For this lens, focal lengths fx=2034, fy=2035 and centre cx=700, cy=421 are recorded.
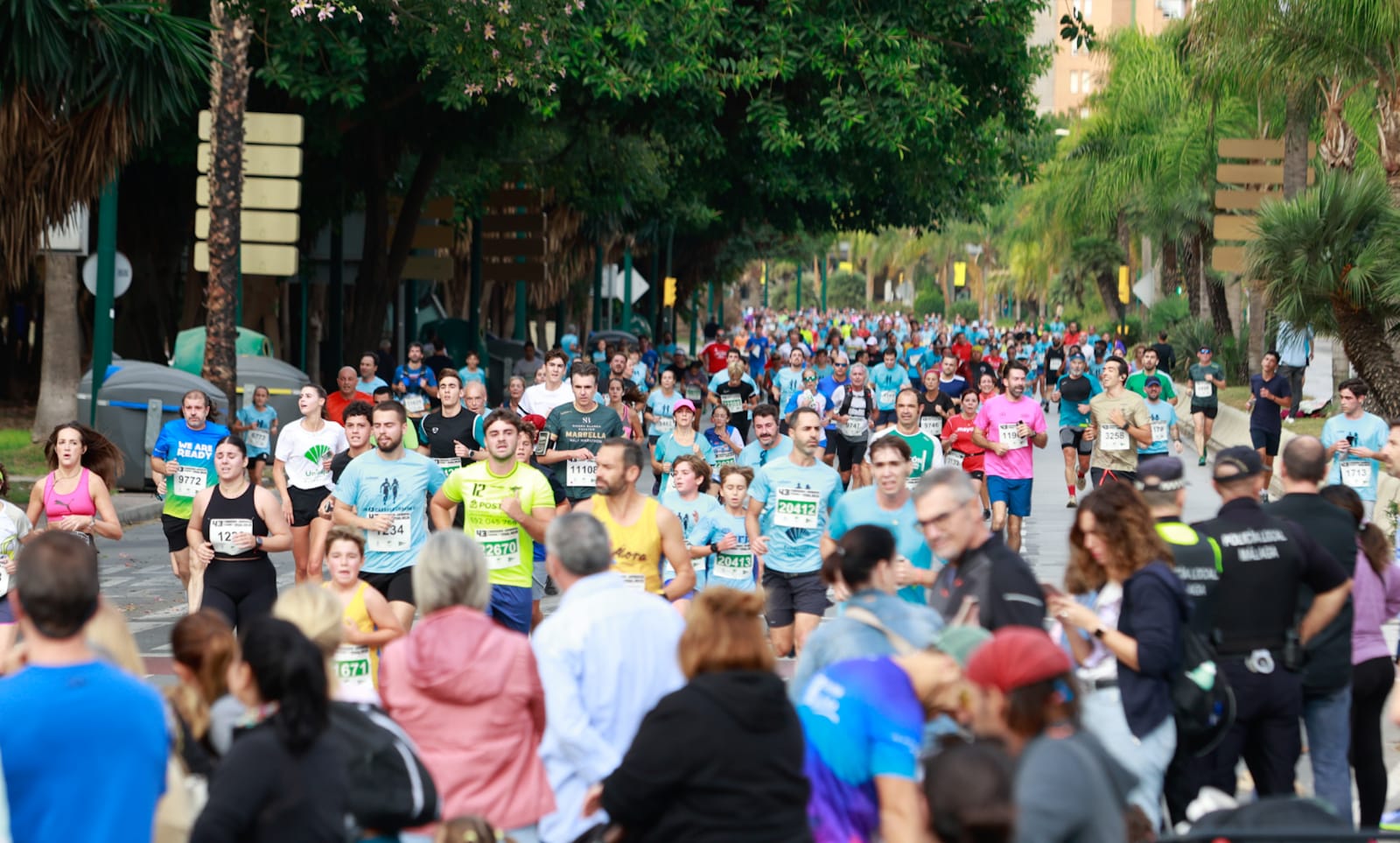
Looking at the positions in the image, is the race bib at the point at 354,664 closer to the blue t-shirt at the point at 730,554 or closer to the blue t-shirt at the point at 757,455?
the blue t-shirt at the point at 730,554

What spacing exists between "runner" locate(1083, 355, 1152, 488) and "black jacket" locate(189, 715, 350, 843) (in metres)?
12.7

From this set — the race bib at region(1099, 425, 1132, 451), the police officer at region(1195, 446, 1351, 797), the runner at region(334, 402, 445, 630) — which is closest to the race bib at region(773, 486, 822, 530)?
the runner at region(334, 402, 445, 630)

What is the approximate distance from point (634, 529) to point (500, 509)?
1.21 meters

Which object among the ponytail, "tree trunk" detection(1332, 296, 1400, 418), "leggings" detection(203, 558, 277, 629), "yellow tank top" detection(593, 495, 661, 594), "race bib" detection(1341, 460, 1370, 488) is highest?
"tree trunk" detection(1332, 296, 1400, 418)

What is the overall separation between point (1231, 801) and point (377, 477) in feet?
19.2

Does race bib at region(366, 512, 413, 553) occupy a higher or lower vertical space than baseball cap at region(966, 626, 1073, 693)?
lower

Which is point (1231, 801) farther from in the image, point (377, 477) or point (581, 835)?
point (377, 477)

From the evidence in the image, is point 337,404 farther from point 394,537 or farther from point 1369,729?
point 1369,729

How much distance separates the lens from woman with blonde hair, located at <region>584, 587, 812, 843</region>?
16.1 feet

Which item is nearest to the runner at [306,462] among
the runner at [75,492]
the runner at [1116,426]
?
the runner at [75,492]

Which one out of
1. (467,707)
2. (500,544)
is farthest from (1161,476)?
(500,544)

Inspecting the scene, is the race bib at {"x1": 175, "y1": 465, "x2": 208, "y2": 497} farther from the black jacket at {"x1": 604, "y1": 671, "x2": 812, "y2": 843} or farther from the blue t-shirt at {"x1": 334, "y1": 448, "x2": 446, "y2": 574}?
the black jacket at {"x1": 604, "y1": 671, "x2": 812, "y2": 843}

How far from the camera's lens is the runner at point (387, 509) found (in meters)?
10.6

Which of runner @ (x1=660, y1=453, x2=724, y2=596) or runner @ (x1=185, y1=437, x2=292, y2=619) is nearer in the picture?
runner @ (x1=185, y1=437, x2=292, y2=619)
